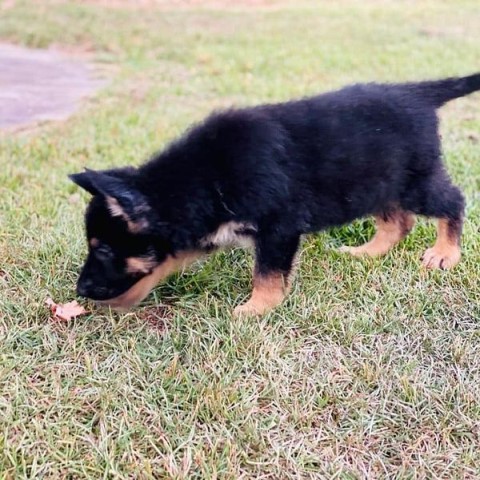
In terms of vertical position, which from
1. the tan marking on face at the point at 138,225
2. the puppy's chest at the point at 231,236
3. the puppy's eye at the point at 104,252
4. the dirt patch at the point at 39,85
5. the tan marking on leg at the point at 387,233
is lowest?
the dirt patch at the point at 39,85

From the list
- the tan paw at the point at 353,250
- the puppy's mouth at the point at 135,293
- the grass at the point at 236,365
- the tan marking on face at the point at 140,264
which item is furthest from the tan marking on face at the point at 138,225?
the tan paw at the point at 353,250

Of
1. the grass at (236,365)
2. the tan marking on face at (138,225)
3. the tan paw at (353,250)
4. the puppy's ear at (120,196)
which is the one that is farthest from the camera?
the tan paw at (353,250)

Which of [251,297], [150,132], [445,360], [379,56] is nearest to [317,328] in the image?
[251,297]

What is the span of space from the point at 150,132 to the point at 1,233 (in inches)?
92.8

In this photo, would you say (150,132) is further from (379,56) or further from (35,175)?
(379,56)

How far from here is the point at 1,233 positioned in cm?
401

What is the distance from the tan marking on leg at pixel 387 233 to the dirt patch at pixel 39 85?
403 centimetres

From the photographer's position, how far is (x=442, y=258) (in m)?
3.74

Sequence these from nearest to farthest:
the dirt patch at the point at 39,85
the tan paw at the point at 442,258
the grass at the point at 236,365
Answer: the grass at the point at 236,365, the tan paw at the point at 442,258, the dirt patch at the point at 39,85

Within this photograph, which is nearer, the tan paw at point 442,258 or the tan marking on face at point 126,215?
the tan marking on face at point 126,215

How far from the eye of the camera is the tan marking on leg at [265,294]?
3355 millimetres

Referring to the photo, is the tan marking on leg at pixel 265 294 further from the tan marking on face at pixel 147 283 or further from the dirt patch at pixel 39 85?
the dirt patch at pixel 39 85

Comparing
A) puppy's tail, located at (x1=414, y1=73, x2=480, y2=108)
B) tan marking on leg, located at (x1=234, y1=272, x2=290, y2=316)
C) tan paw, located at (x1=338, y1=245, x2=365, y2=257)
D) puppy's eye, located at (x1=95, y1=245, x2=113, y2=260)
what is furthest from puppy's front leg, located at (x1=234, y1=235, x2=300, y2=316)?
puppy's tail, located at (x1=414, y1=73, x2=480, y2=108)

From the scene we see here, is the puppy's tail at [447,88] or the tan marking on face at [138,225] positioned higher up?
the puppy's tail at [447,88]
